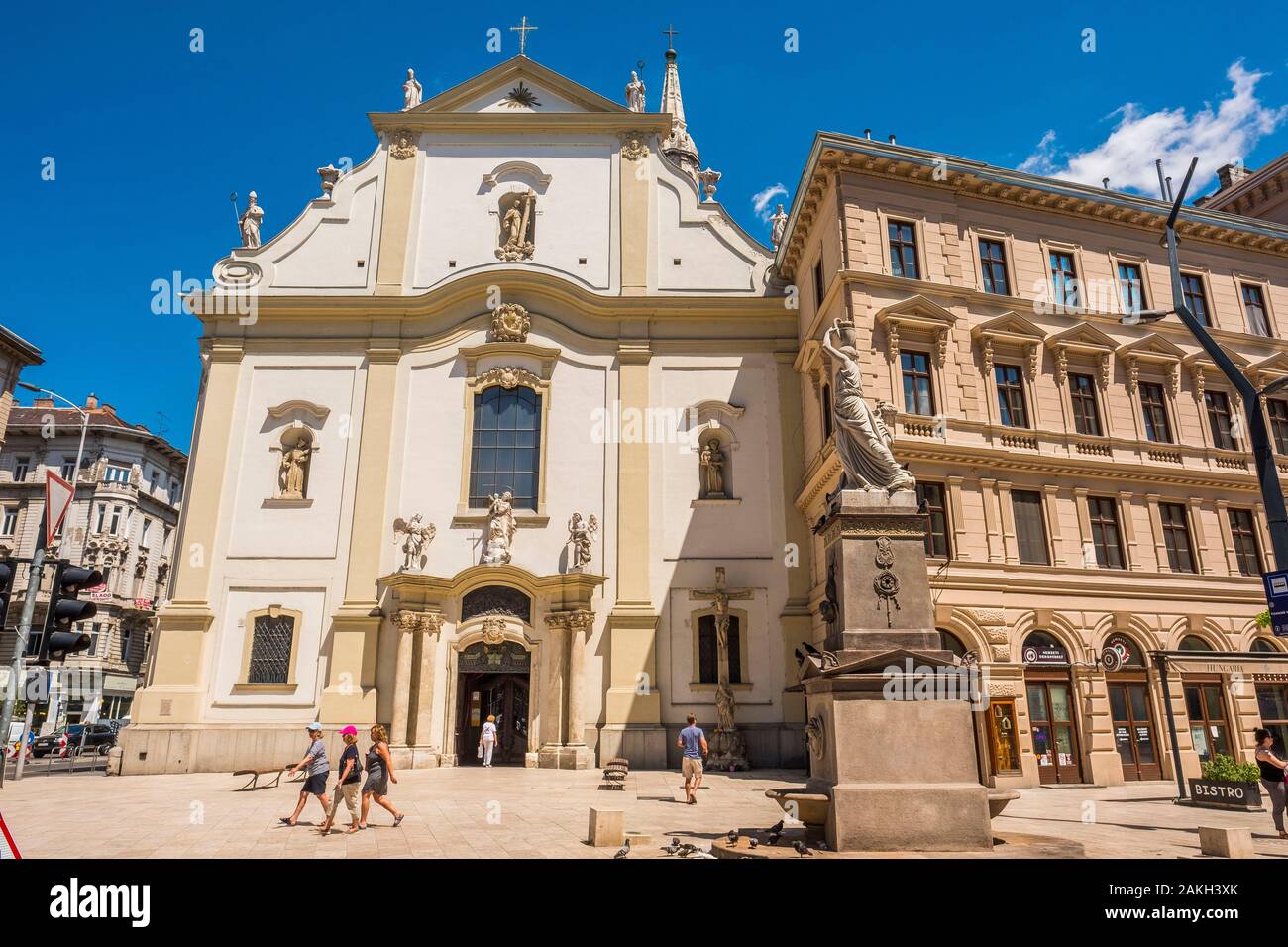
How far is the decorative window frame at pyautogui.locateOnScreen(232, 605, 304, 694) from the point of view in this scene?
2300cm

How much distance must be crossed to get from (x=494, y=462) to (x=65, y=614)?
668 inches

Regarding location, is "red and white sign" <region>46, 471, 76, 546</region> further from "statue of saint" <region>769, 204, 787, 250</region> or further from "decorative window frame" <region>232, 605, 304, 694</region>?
"statue of saint" <region>769, 204, 787, 250</region>

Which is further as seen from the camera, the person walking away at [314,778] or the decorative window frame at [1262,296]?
the decorative window frame at [1262,296]

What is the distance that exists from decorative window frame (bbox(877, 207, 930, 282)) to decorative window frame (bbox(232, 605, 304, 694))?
60.8 feet

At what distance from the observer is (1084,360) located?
72.7 ft

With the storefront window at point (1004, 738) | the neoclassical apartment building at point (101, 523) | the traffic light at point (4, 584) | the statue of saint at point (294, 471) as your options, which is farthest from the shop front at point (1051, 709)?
the neoclassical apartment building at point (101, 523)

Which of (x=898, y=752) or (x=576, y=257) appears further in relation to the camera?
(x=576, y=257)

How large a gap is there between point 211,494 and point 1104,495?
969 inches

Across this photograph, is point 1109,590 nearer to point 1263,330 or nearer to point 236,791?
point 1263,330

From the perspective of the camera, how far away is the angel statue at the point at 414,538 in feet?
76.3

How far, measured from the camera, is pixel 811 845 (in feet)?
29.2

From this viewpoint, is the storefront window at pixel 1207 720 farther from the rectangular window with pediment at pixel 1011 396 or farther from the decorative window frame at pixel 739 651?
the decorative window frame at pixel 739 651

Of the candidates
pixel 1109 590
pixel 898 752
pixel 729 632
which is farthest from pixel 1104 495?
pixel 898 752

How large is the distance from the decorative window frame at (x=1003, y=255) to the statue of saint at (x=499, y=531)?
1407 cm
